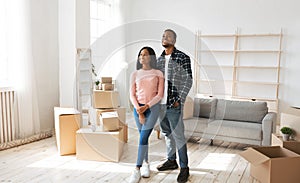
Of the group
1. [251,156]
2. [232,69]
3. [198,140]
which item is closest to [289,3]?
[232,69]

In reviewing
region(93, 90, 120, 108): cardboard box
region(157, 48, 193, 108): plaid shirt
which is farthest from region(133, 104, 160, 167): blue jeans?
region(93, 90, 120, 108): cardboard box

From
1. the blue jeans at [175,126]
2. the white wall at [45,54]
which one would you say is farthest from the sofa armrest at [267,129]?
the white wall at [45,54]

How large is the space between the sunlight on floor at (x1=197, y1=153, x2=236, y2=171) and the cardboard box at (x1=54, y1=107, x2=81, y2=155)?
4.67 feet

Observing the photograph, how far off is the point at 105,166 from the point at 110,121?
478 mm

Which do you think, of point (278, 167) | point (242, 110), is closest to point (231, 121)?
point (242, 110)

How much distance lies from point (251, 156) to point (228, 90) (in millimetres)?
3029

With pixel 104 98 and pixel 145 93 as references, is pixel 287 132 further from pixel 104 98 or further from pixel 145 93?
pixel 104 98

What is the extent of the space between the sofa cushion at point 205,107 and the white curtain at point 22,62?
7.14ft

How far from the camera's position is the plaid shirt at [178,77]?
2.56m

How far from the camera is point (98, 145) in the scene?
318cm

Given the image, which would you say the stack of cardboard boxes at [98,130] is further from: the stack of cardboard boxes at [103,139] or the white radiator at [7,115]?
the white radiator at [7,115]

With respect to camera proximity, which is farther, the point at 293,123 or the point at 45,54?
the point at 45,54

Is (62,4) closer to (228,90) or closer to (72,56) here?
(72,56)

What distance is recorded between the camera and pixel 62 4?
13.1ft
